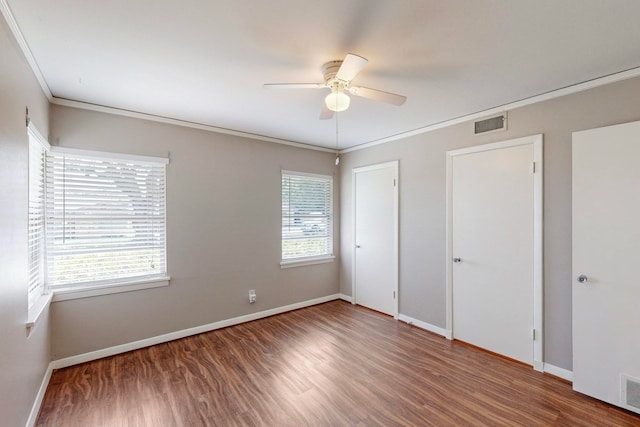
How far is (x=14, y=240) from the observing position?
5.58 ft

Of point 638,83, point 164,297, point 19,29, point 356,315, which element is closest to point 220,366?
point 164,297

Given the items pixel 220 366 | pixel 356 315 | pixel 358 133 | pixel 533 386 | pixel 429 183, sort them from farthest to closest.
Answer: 1. pixel 356 315
2. pixel 358 133
3. pixel 429 183
4. pixel 220 366
5. pixel 533 386

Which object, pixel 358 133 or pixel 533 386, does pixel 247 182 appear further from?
pixel 533 386

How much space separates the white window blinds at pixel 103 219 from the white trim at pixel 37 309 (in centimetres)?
21

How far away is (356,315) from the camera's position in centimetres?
406

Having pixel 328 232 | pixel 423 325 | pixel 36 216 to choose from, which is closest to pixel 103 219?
pixel 36 216

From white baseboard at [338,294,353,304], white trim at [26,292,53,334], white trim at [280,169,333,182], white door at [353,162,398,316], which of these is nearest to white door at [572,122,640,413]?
white door at [353,162,398,316]

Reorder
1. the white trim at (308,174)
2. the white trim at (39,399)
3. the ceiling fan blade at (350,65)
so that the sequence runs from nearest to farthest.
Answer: the ceiling fan blade at (350,65)
the white trim at (39,399)
the white trim at (308,174)

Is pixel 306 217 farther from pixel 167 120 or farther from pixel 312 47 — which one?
pixel 312 47

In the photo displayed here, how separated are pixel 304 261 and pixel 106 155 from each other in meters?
2.77

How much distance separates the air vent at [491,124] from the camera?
2.84 meters

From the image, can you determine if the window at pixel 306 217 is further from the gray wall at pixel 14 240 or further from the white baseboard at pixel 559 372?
the white baseboard at pixel 559 372

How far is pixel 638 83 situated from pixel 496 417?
104 inches

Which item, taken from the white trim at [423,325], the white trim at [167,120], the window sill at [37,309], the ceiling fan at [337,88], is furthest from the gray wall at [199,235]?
the ceiling fan at [337,88]
